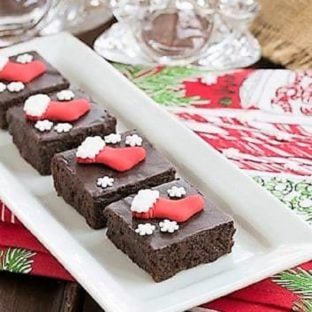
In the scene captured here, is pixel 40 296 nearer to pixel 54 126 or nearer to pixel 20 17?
pixel 54 126

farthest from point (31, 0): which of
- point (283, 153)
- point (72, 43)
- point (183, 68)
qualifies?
point (283, 153)

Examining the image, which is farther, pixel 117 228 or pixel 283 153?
pixel 283 153

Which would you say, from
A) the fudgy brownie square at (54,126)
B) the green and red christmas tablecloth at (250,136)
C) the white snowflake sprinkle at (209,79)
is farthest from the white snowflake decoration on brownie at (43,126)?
the white snowflake sprinkle at (209,79)

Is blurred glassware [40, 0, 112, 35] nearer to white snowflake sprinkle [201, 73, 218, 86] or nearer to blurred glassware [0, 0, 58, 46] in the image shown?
blurred glassware [0, 0, 58, 46]

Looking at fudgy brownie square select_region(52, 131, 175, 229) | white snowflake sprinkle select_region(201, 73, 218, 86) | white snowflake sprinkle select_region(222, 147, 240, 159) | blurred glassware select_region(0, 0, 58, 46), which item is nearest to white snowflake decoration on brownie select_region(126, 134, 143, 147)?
fudgy brownie square select_region(52, 131, 175, 229)

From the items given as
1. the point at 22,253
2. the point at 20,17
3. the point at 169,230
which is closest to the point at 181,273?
the point at 169,230

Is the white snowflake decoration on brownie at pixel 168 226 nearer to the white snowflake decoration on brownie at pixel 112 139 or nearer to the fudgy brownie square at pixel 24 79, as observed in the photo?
the white snowflake decoration on brownie at pixel 112 139

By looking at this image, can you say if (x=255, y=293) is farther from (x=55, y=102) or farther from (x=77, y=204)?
(x=55, y=102)
